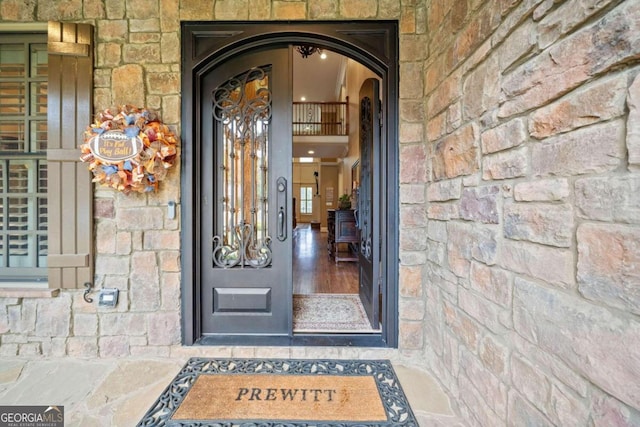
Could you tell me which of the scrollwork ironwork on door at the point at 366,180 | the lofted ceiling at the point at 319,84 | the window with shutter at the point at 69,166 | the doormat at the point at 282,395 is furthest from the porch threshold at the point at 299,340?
the lofted ceiling at the point at 319,84

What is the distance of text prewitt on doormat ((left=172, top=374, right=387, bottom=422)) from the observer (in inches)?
55.9

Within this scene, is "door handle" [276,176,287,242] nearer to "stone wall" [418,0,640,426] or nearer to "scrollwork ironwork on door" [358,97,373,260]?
"scrollwork ironwork on door" [358,97,373,260]

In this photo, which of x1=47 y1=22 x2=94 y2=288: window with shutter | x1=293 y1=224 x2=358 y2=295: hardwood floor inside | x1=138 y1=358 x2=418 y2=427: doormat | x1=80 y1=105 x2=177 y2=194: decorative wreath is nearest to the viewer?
x1=138 y1=358 x2=418 y2=427: doormat

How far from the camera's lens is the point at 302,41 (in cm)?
201

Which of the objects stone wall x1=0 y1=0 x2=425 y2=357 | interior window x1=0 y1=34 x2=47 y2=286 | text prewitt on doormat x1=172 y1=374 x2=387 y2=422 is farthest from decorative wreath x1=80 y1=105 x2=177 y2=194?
text prewitt on doormat x1=172 y1=374 x2=387 y2=422

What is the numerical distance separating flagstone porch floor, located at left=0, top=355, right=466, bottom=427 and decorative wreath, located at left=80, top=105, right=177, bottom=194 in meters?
1.19

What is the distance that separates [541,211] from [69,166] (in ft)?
8.77

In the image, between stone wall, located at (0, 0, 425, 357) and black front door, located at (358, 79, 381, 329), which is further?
black front door, located at (358, 79, 381, 329)

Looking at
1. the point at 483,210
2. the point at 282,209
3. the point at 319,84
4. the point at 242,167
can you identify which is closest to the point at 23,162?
the point at 242,167

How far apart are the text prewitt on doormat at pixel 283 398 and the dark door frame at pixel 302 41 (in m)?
0.29

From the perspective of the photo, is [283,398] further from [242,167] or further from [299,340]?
[242,167]

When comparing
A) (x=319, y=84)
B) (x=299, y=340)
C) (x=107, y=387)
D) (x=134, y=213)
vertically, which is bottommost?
(x=107, y=387)

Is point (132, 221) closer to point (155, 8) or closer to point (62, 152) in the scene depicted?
point (62, 152)

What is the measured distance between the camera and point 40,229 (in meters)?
2.08
